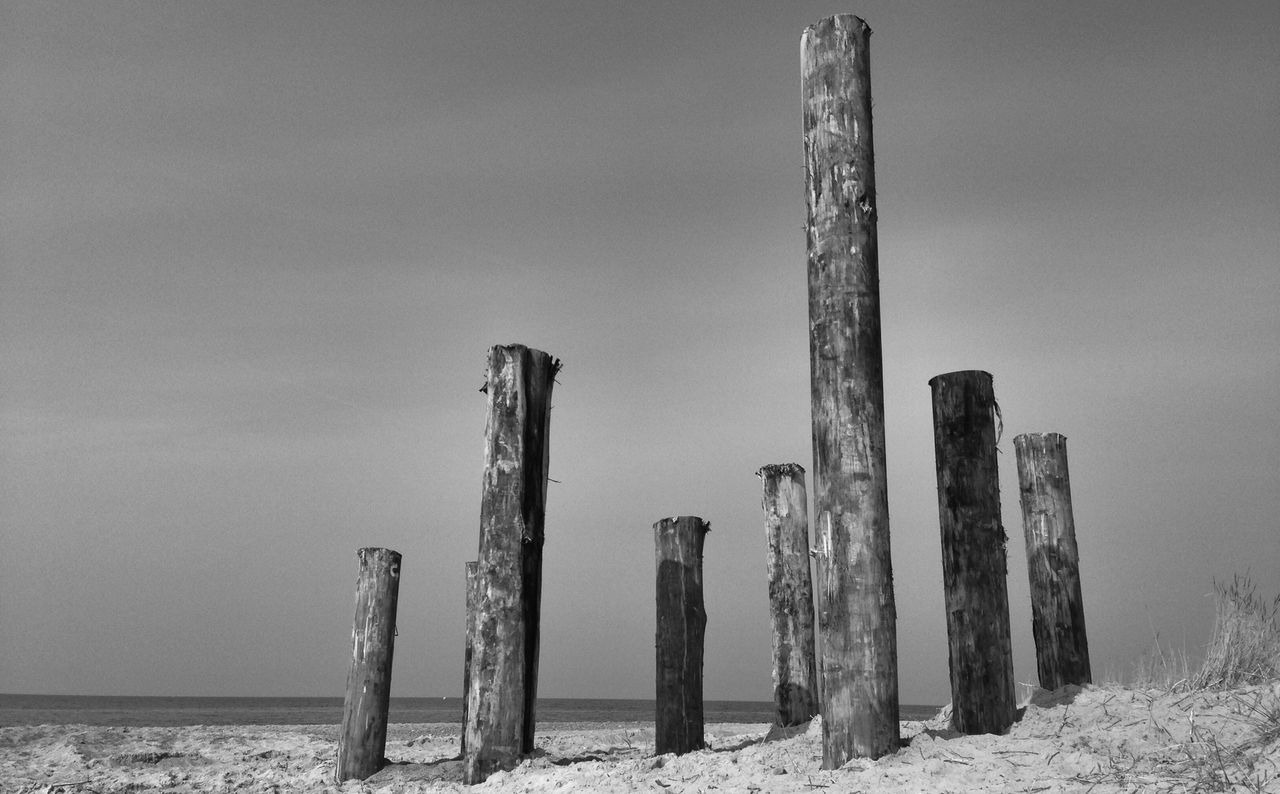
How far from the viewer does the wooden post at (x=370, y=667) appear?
31.1ft

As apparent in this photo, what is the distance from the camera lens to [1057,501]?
9.31 meters

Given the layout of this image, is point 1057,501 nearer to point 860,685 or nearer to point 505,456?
point 860,685

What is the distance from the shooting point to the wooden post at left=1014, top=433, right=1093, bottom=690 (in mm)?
8719

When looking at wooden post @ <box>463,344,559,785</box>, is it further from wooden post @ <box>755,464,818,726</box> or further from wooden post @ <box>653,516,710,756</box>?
wooden post @ <box>755,464,818,726</box>

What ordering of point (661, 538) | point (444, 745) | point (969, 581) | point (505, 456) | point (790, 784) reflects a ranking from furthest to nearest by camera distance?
point (444, 745) → point (661, 538) → point (505, 456) → point (969, 581) → point (790, 784)

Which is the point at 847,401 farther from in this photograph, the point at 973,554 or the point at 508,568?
the point at 508,568

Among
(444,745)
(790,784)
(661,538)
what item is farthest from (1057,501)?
(444,745)

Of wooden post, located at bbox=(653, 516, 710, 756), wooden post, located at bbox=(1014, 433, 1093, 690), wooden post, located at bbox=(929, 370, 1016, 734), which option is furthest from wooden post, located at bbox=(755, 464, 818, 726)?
wooden post, located at bbox=(929, 370, 1016, 734)

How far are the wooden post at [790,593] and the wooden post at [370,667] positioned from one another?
3761 mm

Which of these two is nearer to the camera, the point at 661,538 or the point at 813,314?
the point at 813,314

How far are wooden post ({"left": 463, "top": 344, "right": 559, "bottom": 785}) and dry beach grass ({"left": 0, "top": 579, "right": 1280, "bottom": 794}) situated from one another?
0.35 m

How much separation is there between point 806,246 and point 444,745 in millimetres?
8852

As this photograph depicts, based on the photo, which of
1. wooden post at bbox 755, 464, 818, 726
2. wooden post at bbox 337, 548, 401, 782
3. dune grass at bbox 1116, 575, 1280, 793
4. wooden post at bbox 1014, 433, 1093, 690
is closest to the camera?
dune grass at bbox 1116, 575, 1280, 793

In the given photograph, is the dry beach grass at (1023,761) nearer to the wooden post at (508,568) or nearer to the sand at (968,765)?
the sand at (968,765)
